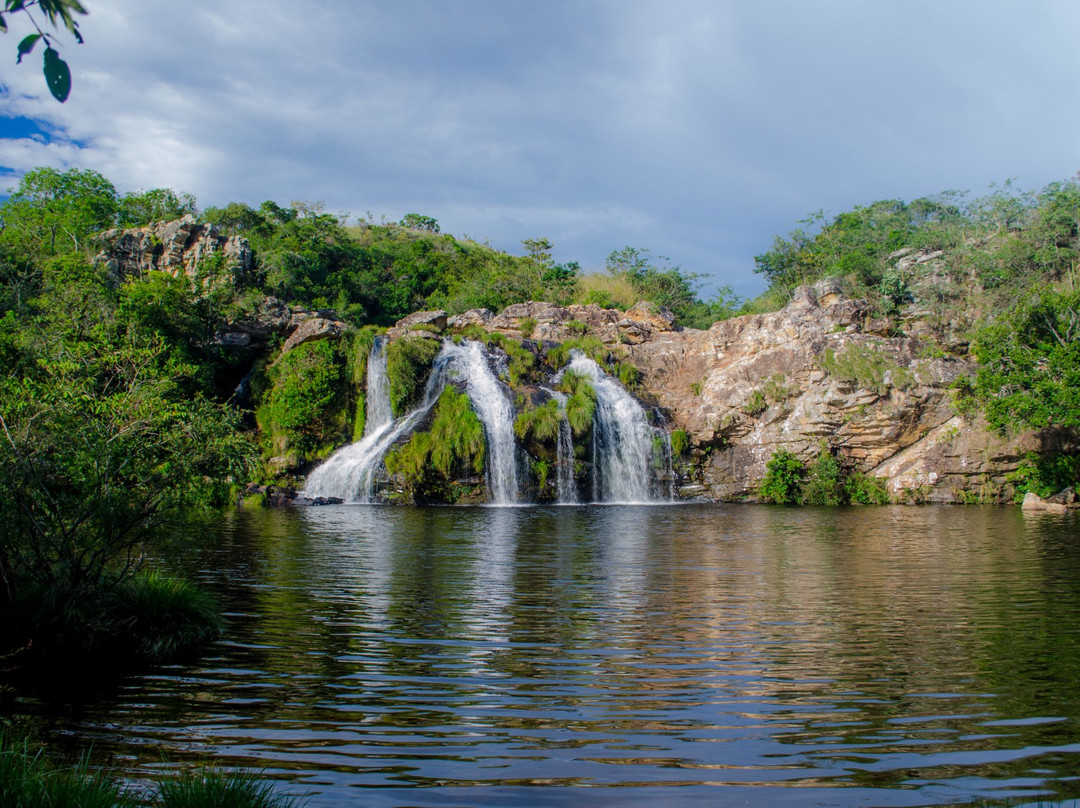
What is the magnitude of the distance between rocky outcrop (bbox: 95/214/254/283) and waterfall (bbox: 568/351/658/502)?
21.1m

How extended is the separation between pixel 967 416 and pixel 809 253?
2295cm

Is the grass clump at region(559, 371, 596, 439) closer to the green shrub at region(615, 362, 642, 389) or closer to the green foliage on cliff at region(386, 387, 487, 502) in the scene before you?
the green shrub at region(615, 362, 642, 389)

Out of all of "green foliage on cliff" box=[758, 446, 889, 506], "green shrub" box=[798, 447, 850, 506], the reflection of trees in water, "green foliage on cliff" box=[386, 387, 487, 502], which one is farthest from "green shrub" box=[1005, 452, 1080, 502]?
"green foliage on cliff" box=[386, 387, 487, 502]

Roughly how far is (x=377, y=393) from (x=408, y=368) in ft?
6.35

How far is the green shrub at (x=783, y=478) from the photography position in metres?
29.8

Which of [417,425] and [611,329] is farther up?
[611,329]

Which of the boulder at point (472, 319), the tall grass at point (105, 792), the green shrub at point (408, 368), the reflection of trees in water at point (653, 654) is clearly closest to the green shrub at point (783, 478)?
the green shrub at point (408, 368)

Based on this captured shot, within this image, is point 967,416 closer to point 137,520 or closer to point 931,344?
point 931,344

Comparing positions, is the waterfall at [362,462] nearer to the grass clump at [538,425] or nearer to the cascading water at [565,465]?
the grass clump at [538,425]

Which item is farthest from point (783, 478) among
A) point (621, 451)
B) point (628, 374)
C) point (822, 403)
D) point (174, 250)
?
point (174, 250)

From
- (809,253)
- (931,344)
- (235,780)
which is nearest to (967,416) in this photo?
(931,344)

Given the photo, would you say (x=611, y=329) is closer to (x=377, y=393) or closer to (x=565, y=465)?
(x=565, y=465)

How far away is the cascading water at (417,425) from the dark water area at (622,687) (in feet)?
51.4

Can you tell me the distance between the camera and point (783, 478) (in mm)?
29797
